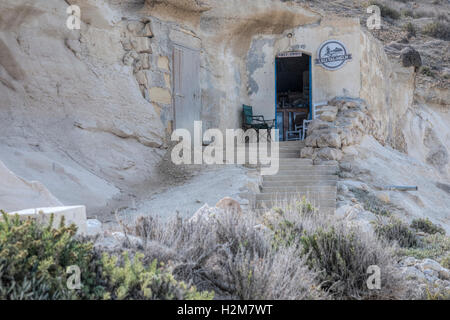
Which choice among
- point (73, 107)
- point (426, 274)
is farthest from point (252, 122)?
point (426, 274)

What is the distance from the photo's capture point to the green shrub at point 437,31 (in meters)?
20.3

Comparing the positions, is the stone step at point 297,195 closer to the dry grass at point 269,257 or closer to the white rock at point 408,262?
the white rock at point 408,262

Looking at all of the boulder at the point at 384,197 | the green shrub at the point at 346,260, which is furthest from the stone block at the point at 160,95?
the green shrub at the point at 346,260

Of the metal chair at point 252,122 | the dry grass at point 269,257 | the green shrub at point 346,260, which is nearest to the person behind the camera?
the dry grass at point 269,257

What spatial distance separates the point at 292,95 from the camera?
1609 cm

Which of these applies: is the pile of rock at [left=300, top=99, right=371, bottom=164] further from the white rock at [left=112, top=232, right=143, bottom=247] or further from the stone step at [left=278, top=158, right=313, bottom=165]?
the white rock at [left=112, top=232, right=143, bottom=247]

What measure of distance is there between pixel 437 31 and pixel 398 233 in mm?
17978

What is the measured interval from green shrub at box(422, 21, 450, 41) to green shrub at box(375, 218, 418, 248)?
56.9 ft

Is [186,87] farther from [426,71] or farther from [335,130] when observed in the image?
[426,71]

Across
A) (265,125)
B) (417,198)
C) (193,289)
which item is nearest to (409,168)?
(417,198)

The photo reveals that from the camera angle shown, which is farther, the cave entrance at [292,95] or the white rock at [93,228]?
the cave entrance at [292,95]

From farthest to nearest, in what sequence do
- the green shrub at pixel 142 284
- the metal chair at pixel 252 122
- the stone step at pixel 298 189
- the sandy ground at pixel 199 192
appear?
the metal chair at pixel 252 122, the stone step at pixel 298 189, the sandy ground at pixel 199 192, the green shrub at pixel 142 284

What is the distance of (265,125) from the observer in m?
12.0

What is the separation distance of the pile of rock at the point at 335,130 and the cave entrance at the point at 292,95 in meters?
3.14
